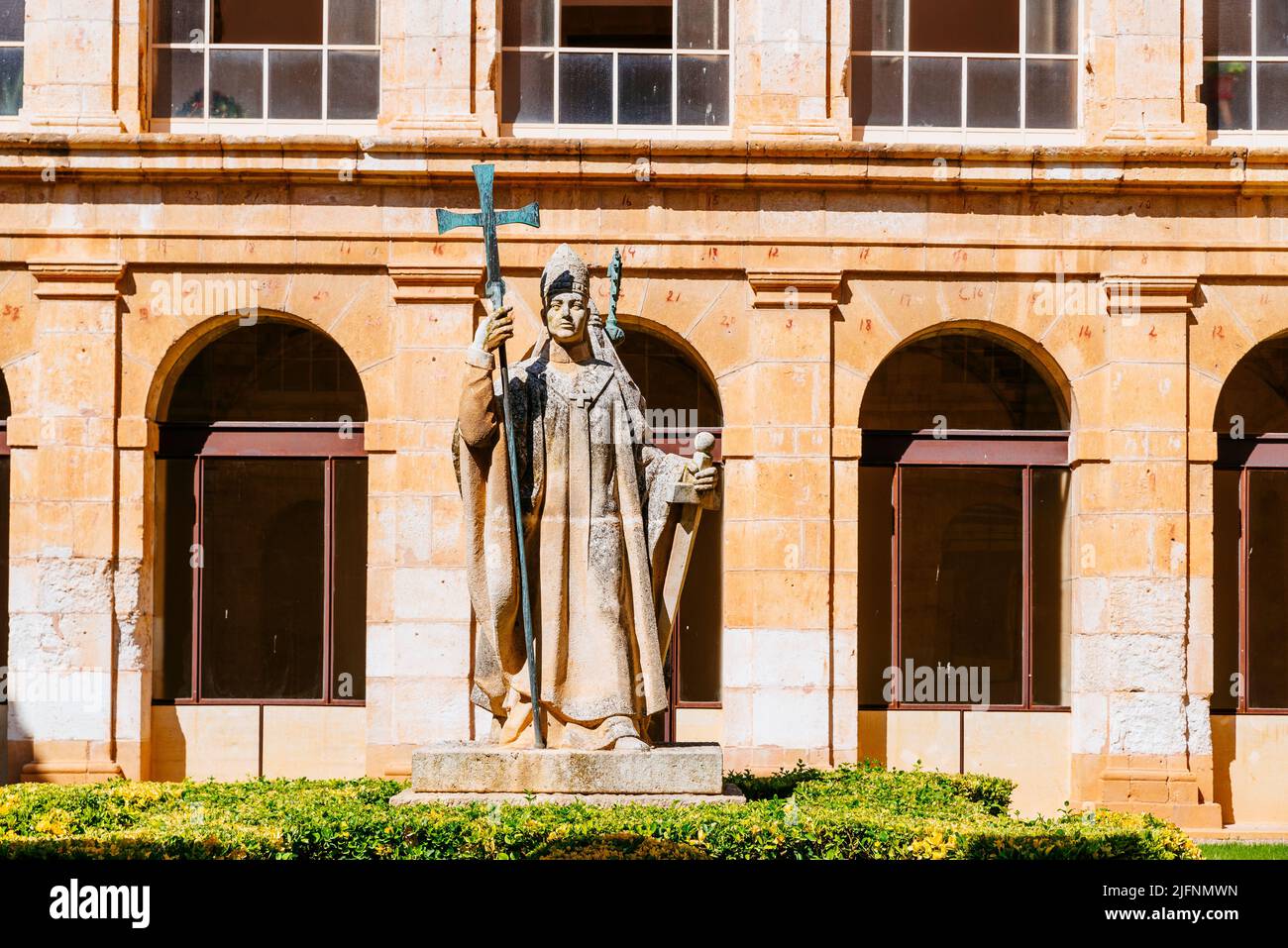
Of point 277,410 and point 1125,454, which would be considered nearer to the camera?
point 1125,454

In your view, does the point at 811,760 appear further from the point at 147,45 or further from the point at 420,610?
the point at 147,45

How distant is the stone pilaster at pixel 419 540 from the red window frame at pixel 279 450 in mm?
834

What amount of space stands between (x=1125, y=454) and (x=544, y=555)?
33.0 ft

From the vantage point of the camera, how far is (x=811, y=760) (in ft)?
65.8

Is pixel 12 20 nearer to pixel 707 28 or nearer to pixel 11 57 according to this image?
pixel 11 57

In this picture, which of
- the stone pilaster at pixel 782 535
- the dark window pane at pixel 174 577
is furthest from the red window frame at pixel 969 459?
the dark window pane at pixel 174 577

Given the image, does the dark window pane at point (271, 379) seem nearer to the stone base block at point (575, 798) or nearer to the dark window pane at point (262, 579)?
the dark window pane at point (262, 579)

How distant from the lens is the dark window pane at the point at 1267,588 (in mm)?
22078

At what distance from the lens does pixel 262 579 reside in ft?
74.5

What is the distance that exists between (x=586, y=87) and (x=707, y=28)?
1476mm

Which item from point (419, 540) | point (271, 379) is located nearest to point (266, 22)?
point (271, 379)

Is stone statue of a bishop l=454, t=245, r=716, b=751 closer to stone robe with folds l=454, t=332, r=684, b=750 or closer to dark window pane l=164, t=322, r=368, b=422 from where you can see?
stone robe with folds l=454, t=332, r=684, b=750
